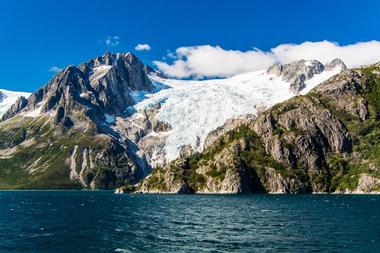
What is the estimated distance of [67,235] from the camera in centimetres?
11806

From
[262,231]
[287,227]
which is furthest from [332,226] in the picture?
[262,231]

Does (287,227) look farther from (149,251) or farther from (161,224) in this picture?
(149,251)

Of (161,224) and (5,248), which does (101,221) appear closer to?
(161,224)

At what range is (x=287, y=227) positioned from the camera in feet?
432

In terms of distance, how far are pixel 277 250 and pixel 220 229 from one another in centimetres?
3472

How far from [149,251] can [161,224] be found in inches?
1855

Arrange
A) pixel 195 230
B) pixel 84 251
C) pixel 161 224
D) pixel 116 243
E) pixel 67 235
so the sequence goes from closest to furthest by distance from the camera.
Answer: pixel 84 251
pixel 116 243
pixel 67 235
pixel 195 230
pixel 161 224

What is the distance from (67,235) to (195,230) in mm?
32436

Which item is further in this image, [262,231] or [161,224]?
[161,224]

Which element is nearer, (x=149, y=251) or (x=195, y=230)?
(x=149, y=251)

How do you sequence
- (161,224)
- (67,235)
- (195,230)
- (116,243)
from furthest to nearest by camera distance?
(161,224) → (195,230) → (67,235) → (116,243)

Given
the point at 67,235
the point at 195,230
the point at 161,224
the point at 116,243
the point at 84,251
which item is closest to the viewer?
the point at 84,251

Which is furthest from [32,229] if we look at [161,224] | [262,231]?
[262,231]

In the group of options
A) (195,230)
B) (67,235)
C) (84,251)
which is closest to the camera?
(84,251)
